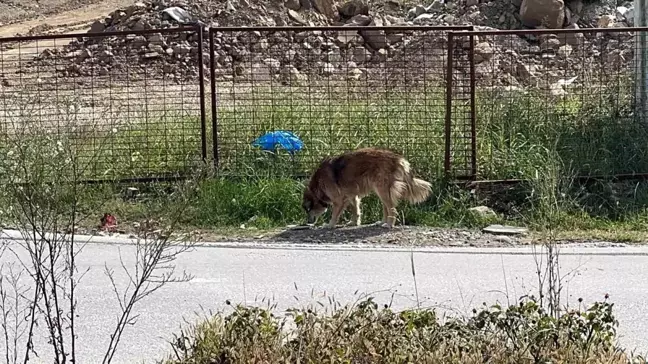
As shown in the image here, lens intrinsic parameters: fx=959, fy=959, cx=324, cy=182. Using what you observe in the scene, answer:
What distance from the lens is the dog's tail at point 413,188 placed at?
986 centimetres

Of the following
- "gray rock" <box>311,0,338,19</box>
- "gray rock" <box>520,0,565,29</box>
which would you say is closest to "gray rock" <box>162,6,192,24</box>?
"gray rock" <box>311,0,338,19</box>

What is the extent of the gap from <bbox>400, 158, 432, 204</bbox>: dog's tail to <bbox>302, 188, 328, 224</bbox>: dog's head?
0.87 meters

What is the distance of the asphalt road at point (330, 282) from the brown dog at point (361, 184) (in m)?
1.00

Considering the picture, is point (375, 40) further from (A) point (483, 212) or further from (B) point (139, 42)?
(A) point (483, 212)

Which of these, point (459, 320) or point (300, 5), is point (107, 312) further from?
point (300, 5)

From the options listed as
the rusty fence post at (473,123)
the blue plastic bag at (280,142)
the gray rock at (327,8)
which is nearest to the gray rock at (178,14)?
the gray rock at (327,8)

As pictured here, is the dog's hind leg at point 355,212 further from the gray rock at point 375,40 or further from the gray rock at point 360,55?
the gray rock at point 375,40

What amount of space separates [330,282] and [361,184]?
232 cm

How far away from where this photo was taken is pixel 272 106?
12.3 meters

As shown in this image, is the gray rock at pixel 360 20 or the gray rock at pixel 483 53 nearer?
the gray rock at pixel 483 53

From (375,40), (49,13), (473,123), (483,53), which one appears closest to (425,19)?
(375,40)

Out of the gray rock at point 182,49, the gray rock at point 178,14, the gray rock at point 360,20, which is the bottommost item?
the gray rock at point 182,49

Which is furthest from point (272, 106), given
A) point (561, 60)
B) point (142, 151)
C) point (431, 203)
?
point (561, 60)

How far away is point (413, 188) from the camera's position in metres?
9.94
